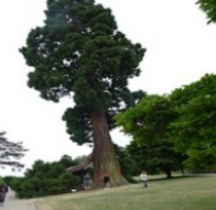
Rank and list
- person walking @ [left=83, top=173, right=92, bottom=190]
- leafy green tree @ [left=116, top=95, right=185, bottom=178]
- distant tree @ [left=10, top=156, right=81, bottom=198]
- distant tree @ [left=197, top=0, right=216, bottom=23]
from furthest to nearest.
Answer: person walking @ [left=83, top=173, right=92, bottom=190] → distant tree @ [left=10, top=156, right=81, bottom=198] → leafy green tree @ [left=116, top=95, right=185, bottom=178] → distant tree @ [left=197, top=0, right=216, bottom=23]

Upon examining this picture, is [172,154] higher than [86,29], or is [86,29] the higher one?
[86,29]

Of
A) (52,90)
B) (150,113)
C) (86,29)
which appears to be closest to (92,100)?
(52,90)

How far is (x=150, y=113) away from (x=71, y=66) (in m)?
39.6

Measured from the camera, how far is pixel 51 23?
5347 centimetres

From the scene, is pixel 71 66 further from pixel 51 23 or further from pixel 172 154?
pixel 172 154

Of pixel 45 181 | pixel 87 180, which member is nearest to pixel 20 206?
pixel 45 181

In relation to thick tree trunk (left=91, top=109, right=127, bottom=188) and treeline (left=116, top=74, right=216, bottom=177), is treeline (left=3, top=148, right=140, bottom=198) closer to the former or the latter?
thick tree trunk (left=91, top=109, right=127, bottom=188)

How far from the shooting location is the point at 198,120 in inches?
401

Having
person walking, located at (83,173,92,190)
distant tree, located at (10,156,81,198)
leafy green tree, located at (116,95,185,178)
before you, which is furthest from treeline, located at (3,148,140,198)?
leafy green tree, located at (116,95,185,178)

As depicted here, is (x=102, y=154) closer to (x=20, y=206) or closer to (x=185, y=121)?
(x=20, y=206)

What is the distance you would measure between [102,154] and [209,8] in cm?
4135

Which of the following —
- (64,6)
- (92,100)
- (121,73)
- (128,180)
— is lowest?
(128,180)

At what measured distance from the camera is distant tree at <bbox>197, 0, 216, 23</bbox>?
32.7 feet

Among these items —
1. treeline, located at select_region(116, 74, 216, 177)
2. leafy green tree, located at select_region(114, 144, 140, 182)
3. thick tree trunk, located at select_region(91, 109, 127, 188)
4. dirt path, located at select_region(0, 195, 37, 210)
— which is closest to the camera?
treeline, located at select_region(116, 74, 216, 177)
